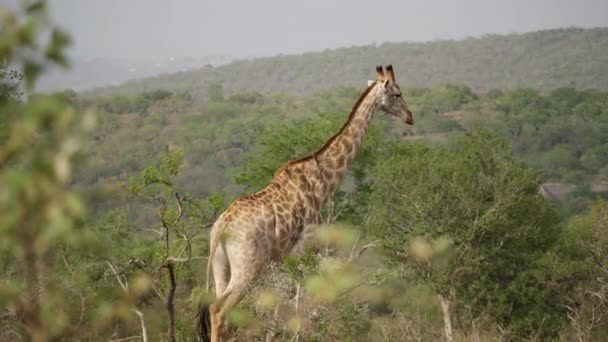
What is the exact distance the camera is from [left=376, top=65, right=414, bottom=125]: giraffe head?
8961 mm

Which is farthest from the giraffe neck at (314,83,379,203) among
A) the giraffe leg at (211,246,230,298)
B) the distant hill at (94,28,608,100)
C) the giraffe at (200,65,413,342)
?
the distant hill at (94,28,608,100)

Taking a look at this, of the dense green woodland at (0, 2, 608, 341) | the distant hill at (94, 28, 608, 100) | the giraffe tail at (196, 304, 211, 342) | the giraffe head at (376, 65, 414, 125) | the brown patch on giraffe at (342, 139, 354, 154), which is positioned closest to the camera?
the dense green woodland at (0, 2, 608, 341)

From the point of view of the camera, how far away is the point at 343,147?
8.70m

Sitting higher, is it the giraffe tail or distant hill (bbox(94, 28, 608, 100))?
the giraffe tail

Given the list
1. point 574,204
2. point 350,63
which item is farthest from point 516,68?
point 574,204

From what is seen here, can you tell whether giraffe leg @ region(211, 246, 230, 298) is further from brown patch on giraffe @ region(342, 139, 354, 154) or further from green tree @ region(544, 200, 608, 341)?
green tree @ region(544, 200, 608, 341)

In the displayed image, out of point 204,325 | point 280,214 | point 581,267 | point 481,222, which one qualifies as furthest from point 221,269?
point 581,267

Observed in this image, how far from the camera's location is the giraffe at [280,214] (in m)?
6.93

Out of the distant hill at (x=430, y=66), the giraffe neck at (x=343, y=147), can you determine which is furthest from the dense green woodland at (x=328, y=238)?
the distant hill at (x=430, y=66)

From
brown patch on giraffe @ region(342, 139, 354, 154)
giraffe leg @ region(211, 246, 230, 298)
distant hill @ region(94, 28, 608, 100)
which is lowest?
distant hill @ region(94, 28, 608, 100)

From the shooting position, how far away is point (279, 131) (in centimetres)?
2461

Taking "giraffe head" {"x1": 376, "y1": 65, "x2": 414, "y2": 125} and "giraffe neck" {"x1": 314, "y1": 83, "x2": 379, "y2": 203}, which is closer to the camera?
"giraffe neck" {"x1": 314, "y1": 83, "x2": 379, "y2": 203}

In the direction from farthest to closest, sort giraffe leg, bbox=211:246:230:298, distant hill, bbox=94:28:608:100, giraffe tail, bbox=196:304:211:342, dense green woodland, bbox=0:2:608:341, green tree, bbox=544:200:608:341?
distant hill, bbox=94:28:608:100 < green tree, bbox=544:200:608:341 < giraffe leg, bbox=211:246:230:298 < giraffe tail, bbox=196:304:211:342 < dense green woodland, bbox=0:2:608:341

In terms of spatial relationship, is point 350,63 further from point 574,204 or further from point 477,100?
point 574,204
